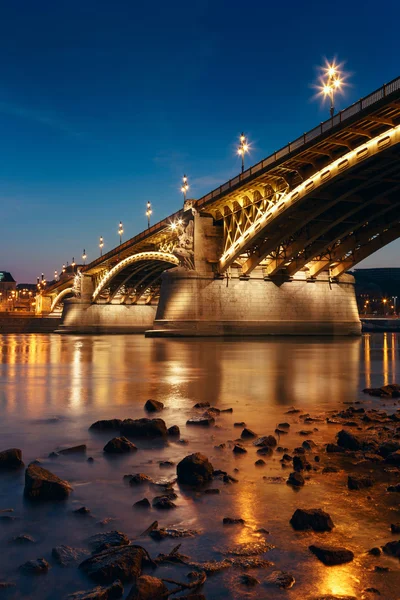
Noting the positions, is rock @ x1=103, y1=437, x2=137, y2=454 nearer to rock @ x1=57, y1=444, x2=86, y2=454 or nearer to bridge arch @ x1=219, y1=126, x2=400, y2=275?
rock @ x1=57, y1=444, x2=86, y2=454

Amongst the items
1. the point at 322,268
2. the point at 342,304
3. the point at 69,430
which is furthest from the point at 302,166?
the point at 69,430

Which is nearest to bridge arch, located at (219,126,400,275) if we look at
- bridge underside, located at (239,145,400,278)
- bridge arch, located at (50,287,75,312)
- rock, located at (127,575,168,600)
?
bridge underside, located at (239,145,400,278)

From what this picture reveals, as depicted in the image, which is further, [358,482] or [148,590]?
[358,482]

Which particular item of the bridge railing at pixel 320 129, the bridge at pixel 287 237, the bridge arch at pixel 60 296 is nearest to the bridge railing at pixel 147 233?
the bridge at pixel 287 237

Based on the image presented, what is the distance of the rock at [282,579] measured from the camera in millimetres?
2695

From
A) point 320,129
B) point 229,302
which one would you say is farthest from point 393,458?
point 229,302

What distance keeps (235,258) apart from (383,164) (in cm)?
1515

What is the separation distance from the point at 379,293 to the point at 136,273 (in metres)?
122

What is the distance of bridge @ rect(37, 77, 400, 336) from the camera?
30.9m

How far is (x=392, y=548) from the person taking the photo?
3041 millimetres

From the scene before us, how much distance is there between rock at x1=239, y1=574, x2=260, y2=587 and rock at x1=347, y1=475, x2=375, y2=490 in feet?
5.79

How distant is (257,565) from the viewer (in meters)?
2.90

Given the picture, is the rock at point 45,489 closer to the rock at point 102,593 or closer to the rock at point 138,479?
the rock at point 138,479

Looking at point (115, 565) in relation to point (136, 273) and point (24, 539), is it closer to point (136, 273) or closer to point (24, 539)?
point (24, 539)
